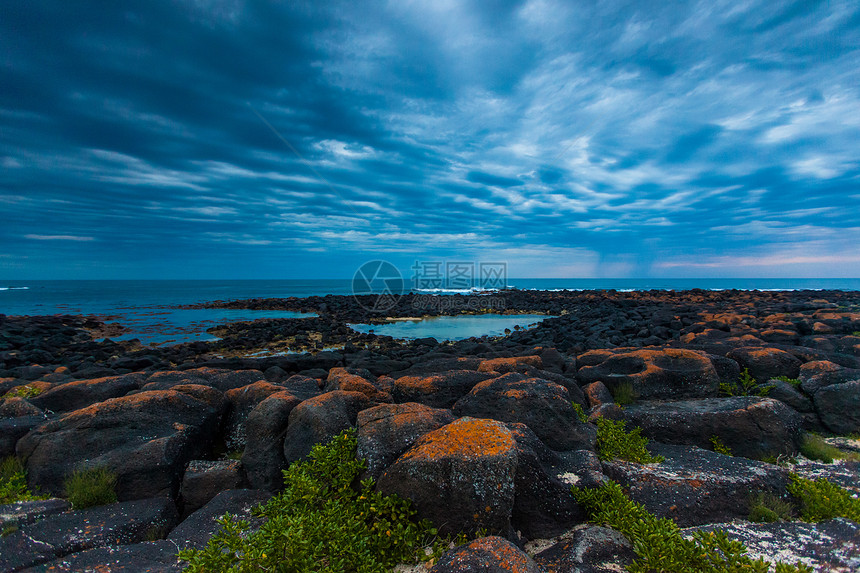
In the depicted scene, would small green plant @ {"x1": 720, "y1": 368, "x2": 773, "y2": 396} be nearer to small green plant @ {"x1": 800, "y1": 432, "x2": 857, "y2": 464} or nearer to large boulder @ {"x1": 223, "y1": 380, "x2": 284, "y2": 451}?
small green plant @ {"x1": 800, "y1": 432, "x2": 857, "y2": 464}

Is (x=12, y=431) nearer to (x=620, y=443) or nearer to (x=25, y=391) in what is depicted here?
(x=25, y=391)

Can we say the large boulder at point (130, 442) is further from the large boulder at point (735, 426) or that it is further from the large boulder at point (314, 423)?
the large boulder at point (735, 426)

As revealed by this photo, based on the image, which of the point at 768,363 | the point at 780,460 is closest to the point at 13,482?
the point at 780,460

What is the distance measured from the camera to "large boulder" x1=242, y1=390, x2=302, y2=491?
5891 mm

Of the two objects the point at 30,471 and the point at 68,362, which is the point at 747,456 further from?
the point at 68,362

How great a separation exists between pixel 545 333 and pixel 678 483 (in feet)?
67.3

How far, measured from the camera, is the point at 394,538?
13.6ft

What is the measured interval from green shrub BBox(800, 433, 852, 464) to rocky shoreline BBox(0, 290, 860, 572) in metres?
0.12

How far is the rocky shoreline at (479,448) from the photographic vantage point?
428 cm

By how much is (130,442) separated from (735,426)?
10275 mm

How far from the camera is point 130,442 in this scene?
20.7 ft

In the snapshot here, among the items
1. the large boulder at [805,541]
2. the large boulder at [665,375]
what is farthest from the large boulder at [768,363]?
the large boulder at [805,541]

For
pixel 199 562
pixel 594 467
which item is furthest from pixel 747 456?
pixel 199 562

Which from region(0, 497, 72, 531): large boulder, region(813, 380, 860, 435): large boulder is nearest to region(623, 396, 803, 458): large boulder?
region(813, 380, 860, 435): large boulder
